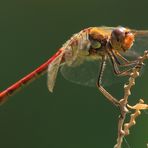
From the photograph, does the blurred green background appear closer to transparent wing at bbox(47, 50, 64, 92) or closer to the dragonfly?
the dragonfly

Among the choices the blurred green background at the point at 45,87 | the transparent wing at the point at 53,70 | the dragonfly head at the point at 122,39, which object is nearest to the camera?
the transparent wing at the point at 53,70

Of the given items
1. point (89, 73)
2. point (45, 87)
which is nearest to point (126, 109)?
point (89, 73)

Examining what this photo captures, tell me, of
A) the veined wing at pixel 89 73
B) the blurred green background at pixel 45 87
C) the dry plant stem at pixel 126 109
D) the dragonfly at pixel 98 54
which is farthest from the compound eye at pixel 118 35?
the blurred green background at pixel 45 87

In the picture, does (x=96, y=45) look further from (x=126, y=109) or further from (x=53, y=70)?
(x=126, y=109)

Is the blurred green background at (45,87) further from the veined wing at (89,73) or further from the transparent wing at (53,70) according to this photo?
the transparent wing at (53,70)

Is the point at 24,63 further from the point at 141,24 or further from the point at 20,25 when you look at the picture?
the point at 141,24
